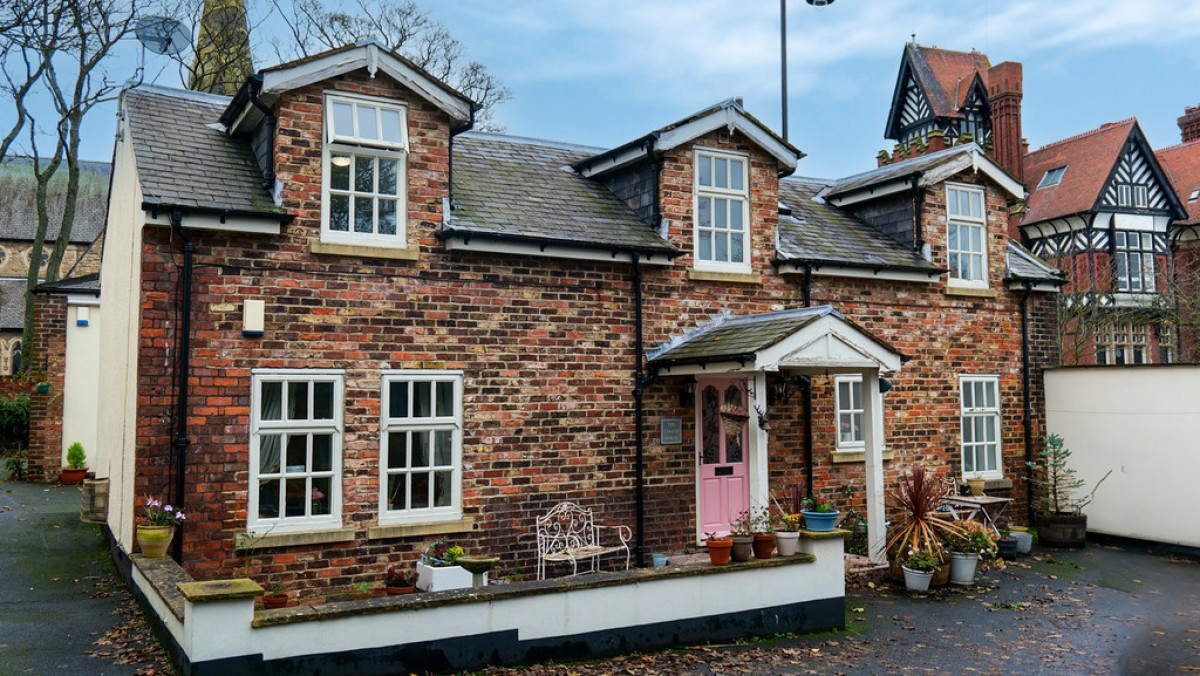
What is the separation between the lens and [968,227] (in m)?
14.5

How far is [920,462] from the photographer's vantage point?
13625 mm

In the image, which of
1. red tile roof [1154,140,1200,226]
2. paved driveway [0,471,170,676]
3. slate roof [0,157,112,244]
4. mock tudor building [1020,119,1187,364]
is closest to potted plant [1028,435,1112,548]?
paved driveway [0,471,170,676]

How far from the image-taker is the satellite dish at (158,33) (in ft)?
41.5

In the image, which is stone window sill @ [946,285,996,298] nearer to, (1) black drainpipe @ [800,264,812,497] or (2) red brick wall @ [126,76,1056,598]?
(2) red brick wall @ [126,76,1056,598]

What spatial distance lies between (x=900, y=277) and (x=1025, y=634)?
5876 mm

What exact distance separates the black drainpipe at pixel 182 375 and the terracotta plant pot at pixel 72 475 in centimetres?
1298

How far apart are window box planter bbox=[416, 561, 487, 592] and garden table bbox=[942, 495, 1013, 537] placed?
284 inches

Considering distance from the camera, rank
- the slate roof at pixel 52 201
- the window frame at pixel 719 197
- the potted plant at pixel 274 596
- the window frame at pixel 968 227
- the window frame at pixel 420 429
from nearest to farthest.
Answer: the potted plant at pixel 274 596 → the window frame at pixel 420 429 → the window frame at pixel 719 197 → the window frame at pixel 968 227 → the slate roof at pixel 52 201

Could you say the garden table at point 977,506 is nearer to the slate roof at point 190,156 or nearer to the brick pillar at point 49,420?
the slate roof at point 190,156

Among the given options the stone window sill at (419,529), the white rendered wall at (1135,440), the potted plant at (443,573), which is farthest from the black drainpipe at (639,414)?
the white rendered wall at (1135,440)

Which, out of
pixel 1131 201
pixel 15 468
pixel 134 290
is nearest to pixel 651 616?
pixel 134 290

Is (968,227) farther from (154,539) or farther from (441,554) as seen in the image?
(154,539)

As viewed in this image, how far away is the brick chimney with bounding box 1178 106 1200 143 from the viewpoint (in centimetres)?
3622

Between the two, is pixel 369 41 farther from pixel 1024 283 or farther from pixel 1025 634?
pixel 1024 283
